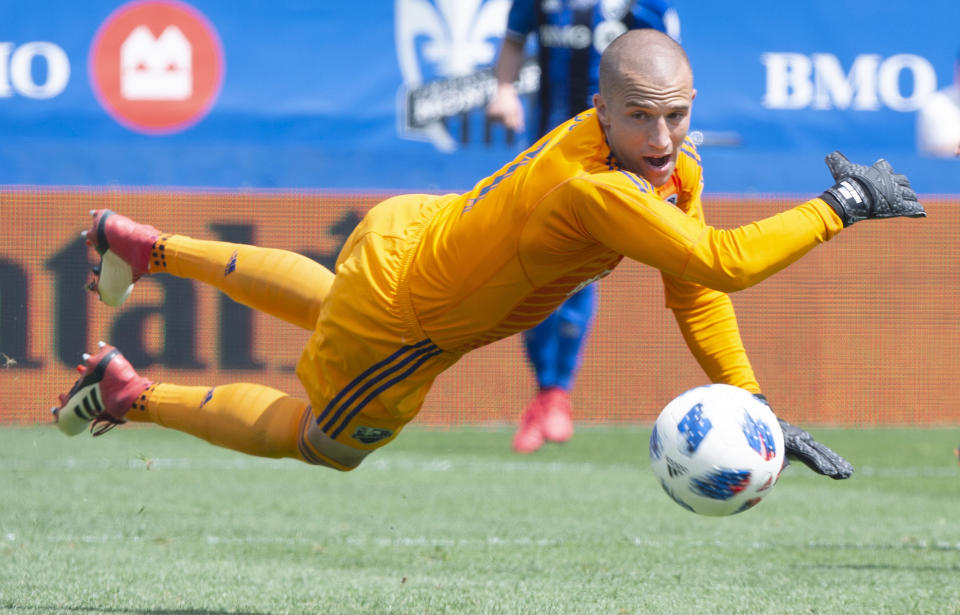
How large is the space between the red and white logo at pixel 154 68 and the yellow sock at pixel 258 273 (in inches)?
313

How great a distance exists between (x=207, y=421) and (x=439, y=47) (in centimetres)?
842

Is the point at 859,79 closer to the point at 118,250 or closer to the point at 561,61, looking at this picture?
the point at 561,61

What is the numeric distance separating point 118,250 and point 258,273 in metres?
0.57

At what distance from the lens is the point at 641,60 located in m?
3.46

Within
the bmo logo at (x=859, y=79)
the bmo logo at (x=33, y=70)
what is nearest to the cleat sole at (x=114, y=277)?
the bmo logo at (x=33, y=70)

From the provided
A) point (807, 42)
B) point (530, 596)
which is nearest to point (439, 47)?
point (807, 42)

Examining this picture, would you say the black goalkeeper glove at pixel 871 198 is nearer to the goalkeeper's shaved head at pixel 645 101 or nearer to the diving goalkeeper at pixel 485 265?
the diving goalkeeper at pixel 485 265

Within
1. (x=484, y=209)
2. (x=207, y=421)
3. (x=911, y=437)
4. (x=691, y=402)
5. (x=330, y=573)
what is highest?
(x=484, y=209)

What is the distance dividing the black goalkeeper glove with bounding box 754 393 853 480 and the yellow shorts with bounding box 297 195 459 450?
990mm

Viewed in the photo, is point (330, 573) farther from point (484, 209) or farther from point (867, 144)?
point (867, 144)

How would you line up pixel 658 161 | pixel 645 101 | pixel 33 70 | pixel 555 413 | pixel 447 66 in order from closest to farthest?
pixel 645 101, pixel 658 161, pixel 555 413, pixel 33 70, pixel 447 66

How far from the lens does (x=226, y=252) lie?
444 cm

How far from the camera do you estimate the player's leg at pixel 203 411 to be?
4.21 meters

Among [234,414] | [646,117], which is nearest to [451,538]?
[234,414]
